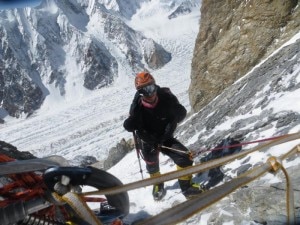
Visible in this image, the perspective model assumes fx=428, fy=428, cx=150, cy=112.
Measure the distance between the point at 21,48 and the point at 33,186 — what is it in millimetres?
123364

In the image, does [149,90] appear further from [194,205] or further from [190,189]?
[194,205]

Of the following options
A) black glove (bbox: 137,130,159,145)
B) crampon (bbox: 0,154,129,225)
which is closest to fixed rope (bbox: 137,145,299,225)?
crampon (bbox: 0,154,129,225)

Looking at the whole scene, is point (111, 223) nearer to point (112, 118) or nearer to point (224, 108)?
point (224, 108)

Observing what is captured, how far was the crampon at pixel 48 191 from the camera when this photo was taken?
101 inches

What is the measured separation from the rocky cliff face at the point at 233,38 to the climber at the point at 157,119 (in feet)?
27.2

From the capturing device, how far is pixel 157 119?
676 cm

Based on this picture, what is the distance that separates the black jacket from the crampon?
3.08 metres

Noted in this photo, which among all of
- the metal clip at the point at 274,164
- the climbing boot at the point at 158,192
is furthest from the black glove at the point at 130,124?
the metal clip at the point at 274,164

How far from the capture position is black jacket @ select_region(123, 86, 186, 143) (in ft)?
21.7

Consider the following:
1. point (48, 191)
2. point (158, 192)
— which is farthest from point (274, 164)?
point (158, 192)

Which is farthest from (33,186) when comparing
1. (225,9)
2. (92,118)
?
(92,118)

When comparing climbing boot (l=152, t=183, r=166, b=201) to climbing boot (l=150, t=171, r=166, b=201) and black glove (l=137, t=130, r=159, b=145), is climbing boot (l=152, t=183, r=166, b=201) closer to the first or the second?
climbing boot (l=150, t=171, r=166, b=201)

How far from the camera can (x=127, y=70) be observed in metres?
116

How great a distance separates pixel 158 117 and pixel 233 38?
10288 mm
